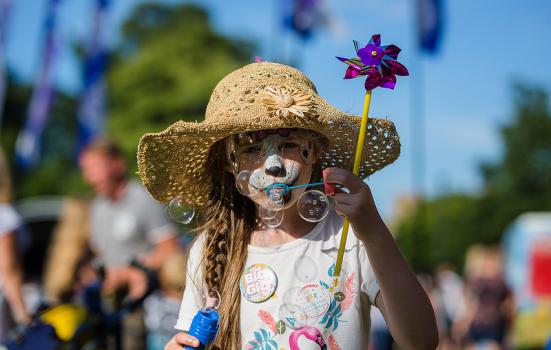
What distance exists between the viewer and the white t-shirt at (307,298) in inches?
90.4

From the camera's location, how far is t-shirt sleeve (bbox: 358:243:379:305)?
2297 millimetres

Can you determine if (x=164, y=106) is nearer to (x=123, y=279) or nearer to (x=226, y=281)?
(x=123, y=279)

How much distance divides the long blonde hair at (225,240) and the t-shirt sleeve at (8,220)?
2.49 metres

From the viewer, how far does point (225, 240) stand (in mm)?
2572

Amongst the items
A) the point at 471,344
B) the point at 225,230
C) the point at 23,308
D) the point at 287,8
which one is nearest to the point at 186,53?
the point at 287,8

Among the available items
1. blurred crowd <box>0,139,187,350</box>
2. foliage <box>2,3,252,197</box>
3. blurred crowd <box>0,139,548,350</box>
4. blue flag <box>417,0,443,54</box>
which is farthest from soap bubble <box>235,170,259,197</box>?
foliage <box>2,3,252,197</box>

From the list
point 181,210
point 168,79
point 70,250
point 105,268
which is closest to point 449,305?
point 70,250

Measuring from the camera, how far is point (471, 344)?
10.1 metres

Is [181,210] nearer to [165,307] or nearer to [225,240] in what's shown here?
[225,240]

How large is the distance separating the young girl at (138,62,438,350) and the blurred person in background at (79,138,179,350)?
8.21 feet

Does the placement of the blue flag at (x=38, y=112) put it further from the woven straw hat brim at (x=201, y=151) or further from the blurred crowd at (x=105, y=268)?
the woven straw hat brim at (x=201, y=151)

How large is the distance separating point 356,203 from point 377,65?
0.38m

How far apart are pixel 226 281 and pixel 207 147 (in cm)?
48

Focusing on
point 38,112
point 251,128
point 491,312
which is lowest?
point 491,312
